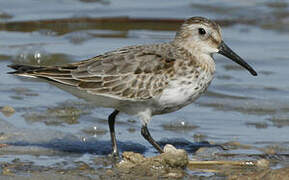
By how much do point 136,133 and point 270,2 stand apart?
8.57 metres

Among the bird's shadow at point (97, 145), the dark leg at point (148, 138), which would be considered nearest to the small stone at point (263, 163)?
the bird's shadow at point (97, 145)

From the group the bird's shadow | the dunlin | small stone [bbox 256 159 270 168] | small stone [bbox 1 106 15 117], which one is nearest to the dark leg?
the dunlin

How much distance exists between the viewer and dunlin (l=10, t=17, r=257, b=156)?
7.95 m

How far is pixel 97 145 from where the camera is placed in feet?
28.1

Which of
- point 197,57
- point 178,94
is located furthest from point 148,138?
point 197,57

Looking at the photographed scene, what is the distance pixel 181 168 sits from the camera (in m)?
7.56

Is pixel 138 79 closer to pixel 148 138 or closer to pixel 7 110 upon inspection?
pixel 148 138

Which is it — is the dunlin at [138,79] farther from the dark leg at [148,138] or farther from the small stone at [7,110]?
the small stone at [7,110]

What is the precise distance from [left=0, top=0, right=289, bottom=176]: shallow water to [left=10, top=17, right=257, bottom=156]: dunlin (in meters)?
0.69

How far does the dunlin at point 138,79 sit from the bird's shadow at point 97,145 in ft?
0.89

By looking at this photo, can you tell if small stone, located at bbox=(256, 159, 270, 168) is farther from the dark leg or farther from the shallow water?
the dark leg

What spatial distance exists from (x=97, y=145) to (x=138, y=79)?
1.05m

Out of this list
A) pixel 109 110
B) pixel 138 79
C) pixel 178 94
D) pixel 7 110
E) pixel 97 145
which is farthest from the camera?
pixel 109 110

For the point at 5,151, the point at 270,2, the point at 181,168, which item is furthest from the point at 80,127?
the point at 270,2
